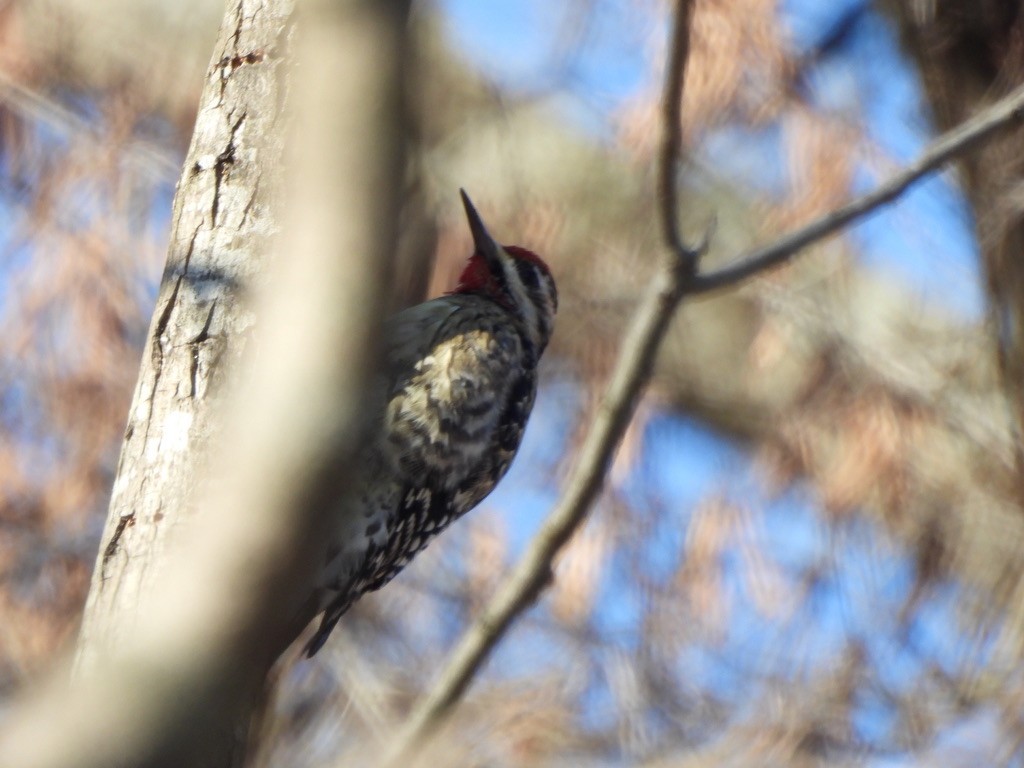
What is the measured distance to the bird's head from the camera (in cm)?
371

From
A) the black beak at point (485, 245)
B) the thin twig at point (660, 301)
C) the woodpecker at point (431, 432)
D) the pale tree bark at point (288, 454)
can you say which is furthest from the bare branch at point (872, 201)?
the black beak at point (485, 245)

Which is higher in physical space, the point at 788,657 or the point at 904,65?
the point at 904,65

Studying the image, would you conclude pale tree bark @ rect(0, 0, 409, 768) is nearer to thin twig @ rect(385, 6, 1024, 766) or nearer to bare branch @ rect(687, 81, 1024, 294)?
thin twig @ rect(385, 6, 1024, 766)

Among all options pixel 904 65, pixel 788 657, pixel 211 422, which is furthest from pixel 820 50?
pixel 211 422

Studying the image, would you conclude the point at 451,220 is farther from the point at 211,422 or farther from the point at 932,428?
the point at 211,422

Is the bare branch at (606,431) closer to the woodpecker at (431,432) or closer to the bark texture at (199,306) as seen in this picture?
the bark texture at (199,306)

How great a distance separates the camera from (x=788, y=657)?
3.87 metres

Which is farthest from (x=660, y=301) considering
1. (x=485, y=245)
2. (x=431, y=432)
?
(x=485, y=245)

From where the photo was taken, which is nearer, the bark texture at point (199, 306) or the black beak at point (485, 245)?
the bark texture at point (199, 306)

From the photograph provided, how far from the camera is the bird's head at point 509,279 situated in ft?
12.2

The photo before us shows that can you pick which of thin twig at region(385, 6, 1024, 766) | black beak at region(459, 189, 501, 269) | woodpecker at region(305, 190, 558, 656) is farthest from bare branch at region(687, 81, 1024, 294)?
black beak at region(459, 189, 501, 269)

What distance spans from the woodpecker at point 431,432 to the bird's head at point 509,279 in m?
0.03

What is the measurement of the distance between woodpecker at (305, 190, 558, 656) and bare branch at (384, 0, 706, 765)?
2.68 ft

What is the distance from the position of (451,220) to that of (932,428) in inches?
69.2
